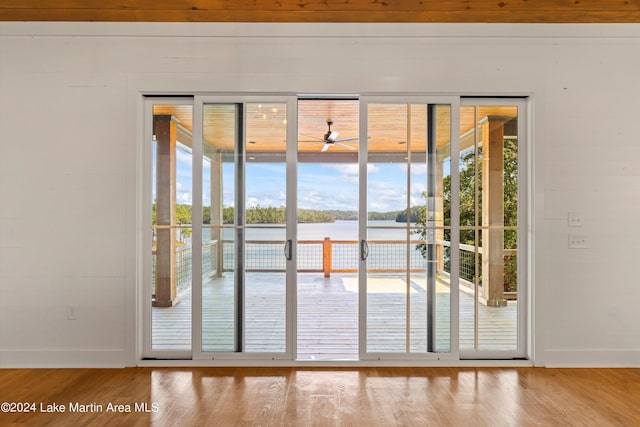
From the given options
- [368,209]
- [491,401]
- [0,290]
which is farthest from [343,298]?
[0,290]

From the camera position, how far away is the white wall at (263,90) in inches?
124

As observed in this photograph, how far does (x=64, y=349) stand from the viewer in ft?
10.3

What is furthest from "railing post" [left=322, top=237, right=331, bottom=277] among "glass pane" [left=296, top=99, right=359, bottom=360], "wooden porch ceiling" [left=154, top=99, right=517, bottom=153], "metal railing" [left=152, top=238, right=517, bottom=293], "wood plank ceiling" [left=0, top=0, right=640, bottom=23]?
"wood plank ceiling" [left=0, top=0, right=640, bottom=23]

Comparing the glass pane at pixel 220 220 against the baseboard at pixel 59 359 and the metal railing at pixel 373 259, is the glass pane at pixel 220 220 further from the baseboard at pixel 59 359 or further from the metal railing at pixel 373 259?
the baseboard at pixel 59 359

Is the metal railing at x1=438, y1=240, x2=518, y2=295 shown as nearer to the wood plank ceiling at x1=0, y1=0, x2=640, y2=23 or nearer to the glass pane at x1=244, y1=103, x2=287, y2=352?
the glass pane at x1=244, y1=103, x2=287, y2=352

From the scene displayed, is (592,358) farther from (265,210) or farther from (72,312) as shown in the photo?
(72,312)

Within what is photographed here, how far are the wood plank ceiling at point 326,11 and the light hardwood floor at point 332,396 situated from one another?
9.83 ft

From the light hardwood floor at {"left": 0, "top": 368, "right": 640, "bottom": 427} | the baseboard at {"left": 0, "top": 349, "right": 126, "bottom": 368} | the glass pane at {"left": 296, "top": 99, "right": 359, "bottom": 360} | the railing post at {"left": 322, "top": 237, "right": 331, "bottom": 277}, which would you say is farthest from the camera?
the railing post at {"left": 322, "top": 237, "right": 331, "bottom": 277}

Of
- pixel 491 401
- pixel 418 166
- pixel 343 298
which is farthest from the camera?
pixel 343 298

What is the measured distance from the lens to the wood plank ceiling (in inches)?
115

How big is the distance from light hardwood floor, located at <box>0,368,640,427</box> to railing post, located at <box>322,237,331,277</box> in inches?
176

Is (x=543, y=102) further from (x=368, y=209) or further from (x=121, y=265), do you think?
(x=121, y=265)

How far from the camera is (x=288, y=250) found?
3.24m

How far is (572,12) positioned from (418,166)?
176 centimetres
